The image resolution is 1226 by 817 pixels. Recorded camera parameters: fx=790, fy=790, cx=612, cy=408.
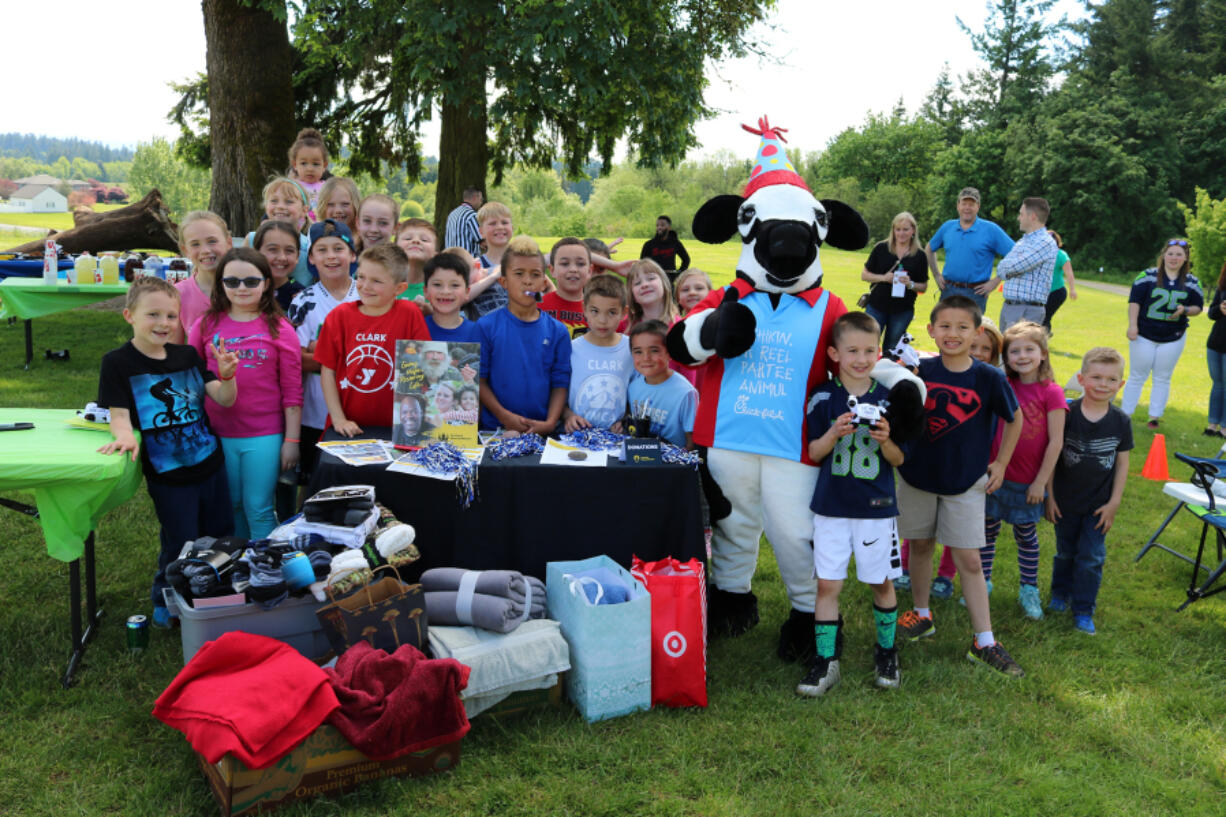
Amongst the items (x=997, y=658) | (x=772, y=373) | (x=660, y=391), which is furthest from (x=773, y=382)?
(x=997, y=658)

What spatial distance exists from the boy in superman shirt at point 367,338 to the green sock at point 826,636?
2218 millimetres

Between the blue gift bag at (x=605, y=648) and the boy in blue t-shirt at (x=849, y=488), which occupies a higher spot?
the boy in blue t-shirt at (x=849, y=488)

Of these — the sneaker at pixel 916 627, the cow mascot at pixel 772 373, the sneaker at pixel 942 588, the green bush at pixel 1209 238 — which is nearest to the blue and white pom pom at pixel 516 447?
the cow mascot at pixel 772 373

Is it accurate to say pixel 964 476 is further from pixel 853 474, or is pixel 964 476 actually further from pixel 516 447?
pixel 516 447

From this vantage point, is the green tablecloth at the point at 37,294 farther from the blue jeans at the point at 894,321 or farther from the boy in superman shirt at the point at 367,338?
the blue jeans at the point at 894,321

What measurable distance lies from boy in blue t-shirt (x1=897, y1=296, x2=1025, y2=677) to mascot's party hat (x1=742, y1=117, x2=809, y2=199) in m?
0.91

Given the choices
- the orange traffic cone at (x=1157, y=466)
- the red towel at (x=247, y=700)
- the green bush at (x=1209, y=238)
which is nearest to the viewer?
the red towel at (x=247, y=700)

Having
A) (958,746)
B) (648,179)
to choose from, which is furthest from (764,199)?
(648,179)

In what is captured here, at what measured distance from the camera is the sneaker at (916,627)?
388 centimetres

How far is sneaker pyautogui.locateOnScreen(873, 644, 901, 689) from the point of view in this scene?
11.1ft

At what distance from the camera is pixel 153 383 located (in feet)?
11.1

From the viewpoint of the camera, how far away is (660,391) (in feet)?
12.8

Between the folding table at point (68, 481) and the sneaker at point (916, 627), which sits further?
the sneaker at point (916, 627)

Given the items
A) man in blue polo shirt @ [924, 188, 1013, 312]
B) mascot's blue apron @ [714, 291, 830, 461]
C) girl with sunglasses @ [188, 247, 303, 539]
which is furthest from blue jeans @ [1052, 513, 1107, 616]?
man in blue polo shirt @ [924, 188, 1013, 312]
